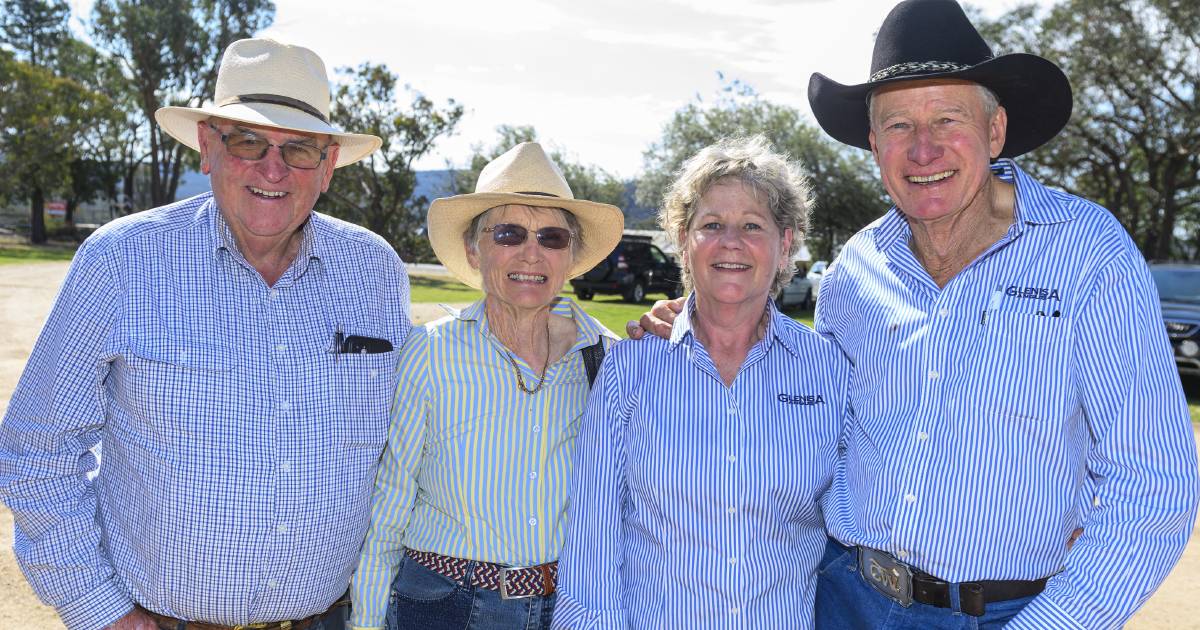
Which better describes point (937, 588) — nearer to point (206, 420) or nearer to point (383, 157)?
point (206, 420)

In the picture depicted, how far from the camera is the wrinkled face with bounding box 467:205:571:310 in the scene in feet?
10.5

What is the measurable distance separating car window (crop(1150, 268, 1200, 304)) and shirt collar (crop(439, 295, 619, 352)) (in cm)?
1234

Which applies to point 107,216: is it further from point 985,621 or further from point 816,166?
point 985,621

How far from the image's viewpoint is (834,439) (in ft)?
9.75

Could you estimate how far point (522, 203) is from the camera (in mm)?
3279

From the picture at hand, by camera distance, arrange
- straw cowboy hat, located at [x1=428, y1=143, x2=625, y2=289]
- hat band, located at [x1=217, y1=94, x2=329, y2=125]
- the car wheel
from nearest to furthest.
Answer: hat band, located at [x1=217, y1=94, x2=329, y2=125] → straw cowboy hat, located at [x1=428, y1=143, x2=625, y2=289] → the car wheel

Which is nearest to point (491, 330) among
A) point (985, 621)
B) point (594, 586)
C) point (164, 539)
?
point (594, 586)

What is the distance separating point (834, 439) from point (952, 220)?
2.59 feet

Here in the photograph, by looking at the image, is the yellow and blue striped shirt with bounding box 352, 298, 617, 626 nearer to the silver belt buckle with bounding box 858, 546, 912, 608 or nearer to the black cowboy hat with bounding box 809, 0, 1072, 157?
the silver belt buckle with bounding box 858, 546, 912, 608

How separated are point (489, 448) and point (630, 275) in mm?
23365

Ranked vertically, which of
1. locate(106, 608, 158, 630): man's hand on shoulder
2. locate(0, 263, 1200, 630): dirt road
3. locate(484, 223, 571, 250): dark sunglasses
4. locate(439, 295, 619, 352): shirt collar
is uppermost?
locate(484, 223, 571, 250): dark sunglasses

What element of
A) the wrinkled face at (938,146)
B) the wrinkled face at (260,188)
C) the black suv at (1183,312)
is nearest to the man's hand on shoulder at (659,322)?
the wrinkled face at (938,146)

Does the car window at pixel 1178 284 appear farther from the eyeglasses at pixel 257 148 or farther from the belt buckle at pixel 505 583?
the eyeglasses at pixel 257 148

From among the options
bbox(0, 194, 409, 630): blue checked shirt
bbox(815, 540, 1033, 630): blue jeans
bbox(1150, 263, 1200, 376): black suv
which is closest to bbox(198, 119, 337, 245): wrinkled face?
bbox(0, 194, 409, 630): blue checked shirt
